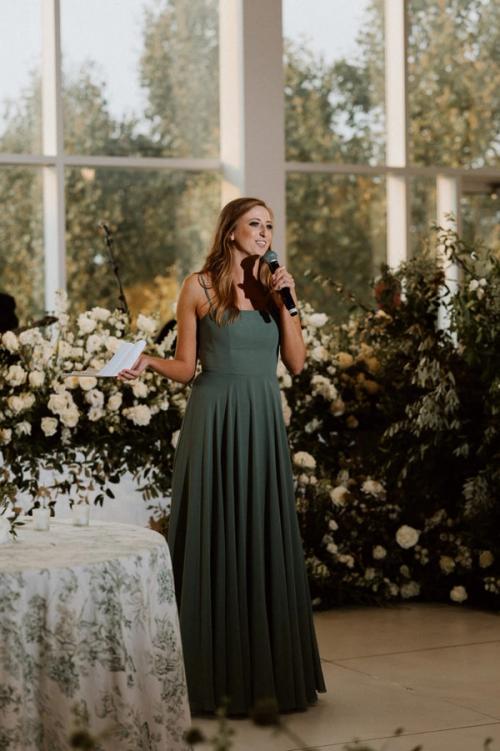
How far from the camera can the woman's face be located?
4230 mm

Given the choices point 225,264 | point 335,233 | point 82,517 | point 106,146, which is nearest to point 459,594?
point 225,264

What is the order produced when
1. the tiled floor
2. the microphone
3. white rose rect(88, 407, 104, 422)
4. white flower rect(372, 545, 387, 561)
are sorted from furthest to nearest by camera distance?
white flower rect(372, 545, 387, 561)
white rose rect(88, 407, 104, 422)
the microphone
the tiled floor

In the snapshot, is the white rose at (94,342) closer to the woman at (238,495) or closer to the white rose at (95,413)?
the white rose at (95,413)

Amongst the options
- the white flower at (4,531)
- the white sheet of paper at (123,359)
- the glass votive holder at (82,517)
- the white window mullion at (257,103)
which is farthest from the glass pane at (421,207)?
the white flower at (4,531)

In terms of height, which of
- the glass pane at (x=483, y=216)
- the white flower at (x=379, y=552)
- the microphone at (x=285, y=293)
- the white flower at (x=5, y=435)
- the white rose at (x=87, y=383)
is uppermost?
the glass pane at (x=483, y=216)

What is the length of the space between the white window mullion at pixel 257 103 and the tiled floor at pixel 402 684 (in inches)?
113

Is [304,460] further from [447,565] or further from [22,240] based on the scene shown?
[22,240]

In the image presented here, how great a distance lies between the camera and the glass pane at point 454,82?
8766 mm

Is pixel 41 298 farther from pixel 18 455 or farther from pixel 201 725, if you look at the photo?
pixel 201 725

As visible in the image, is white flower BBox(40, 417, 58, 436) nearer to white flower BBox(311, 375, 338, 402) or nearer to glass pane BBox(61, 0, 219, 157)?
white flower BBox(311, 375, 338, 402)

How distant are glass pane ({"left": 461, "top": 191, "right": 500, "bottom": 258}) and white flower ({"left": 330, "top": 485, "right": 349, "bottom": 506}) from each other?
128 inches

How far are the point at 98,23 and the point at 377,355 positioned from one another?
3.01m

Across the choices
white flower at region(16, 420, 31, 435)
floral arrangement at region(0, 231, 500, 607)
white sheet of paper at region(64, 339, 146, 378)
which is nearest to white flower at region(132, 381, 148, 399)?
floral arrangement at region(0, 231, 500, 607)

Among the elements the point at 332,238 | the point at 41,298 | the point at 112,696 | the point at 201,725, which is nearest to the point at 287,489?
the point at 201,725
